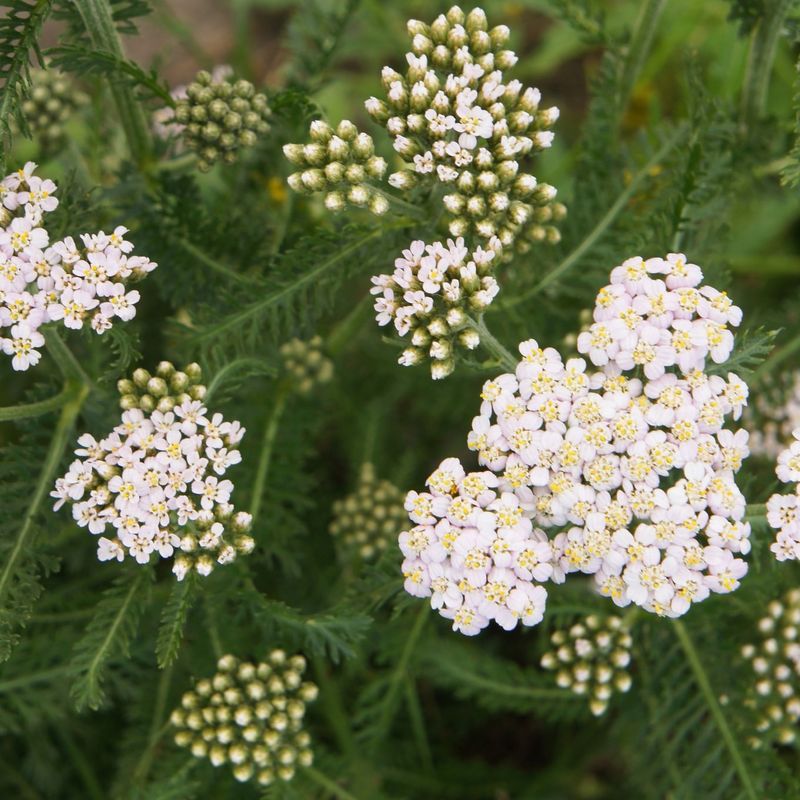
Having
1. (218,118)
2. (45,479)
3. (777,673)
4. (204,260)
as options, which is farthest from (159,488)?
(777,673)

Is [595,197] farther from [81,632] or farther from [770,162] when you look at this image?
[81,632]

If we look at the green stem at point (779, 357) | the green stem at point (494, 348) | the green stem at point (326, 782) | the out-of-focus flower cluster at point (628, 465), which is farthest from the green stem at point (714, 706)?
the green stem at point (326, 782)

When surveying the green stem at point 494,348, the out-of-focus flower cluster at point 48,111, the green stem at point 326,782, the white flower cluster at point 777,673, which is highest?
the out-of-focus flower cluster at point 48,111

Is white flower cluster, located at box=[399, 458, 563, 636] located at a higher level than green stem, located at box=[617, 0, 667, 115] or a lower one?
lower

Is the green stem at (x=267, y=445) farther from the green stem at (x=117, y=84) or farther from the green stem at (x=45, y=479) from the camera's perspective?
the green stem at (x=117, y=84)

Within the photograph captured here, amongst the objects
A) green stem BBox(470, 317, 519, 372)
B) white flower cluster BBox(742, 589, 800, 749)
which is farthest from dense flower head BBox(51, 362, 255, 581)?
white flower cluster BBox(742, 589, 800, 749)

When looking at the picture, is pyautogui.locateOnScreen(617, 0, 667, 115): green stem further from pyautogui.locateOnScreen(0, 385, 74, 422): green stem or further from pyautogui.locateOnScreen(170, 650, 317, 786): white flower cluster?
pyautogui.locateOnScreen(170, 650, 317, 786): white flower cluster

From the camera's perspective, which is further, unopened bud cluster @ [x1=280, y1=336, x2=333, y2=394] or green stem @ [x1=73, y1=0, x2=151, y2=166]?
unopened bud cluster @ [x1=280, y1=336, x2=333, y2=394]
